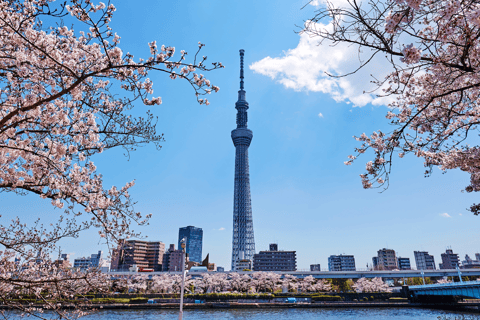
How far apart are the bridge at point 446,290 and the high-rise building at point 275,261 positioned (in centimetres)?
5938

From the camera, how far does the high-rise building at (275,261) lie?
10906 centimetres

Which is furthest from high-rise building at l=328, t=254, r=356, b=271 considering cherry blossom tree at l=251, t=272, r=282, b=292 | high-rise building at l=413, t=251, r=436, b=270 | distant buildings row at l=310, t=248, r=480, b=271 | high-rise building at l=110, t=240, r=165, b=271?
cherry blossom tree at l=251, t=272, r=282, b=292

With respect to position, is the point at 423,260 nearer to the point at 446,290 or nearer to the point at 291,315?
the point at 446,290

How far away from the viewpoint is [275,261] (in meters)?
110

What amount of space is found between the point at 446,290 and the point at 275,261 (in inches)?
2902

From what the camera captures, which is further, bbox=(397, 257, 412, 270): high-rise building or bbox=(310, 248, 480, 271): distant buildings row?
bbox=(397, 257, 412, 270): high-rise building

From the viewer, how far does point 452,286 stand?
38.7 metres

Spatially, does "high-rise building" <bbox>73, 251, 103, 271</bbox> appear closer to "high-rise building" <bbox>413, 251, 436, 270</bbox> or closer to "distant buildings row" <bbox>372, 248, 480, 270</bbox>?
"distant buildings row" <bbox>372, 248, 480, 270</bbox>

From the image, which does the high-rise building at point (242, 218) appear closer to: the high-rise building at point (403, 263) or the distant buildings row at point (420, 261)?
the distant buildings row at point (420, 261)

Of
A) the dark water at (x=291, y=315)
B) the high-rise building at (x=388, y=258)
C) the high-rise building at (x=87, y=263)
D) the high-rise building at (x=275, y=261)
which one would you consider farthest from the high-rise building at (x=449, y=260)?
the high-rise building at (x=87, y=263)

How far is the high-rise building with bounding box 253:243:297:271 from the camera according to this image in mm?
109062

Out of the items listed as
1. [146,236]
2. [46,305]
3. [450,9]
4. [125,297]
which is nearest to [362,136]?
[450,9]

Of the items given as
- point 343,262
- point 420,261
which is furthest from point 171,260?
point 420,261

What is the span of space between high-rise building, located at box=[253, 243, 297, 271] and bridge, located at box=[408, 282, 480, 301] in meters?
59.4
